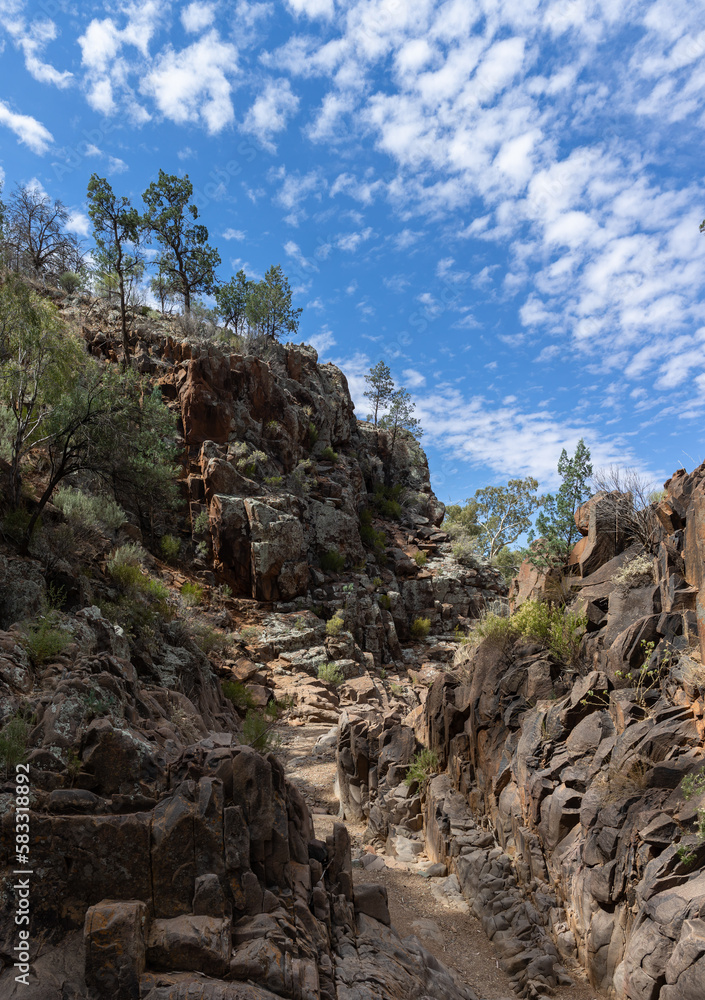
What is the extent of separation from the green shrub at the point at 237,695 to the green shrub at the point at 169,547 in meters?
10.3

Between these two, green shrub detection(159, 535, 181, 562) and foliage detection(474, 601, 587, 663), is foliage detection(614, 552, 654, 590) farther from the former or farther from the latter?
green shrub detection(159, 535, 181, 562)

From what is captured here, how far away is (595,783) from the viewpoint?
8.12 m

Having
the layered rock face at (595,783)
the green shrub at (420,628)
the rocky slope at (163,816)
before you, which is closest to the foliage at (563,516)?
the layered rock face at (595,783)

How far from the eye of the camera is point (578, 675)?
10.4 m

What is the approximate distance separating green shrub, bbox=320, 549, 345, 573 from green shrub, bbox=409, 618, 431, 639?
6.32 metres

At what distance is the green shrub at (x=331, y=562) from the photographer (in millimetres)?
31594

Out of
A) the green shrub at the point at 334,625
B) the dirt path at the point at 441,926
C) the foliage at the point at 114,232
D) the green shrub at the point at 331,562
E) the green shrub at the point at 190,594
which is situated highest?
the foliage at the point at 114,232

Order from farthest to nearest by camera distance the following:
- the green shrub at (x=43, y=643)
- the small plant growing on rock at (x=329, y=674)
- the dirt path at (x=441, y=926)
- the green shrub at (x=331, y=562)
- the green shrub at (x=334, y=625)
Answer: the green shrub at (x=331, y=562) → the green shrub at (x=334, y=625) → the small plant growing on rock at (x=329, y=674) → the dirt path at (x=441, y=926) → the green shrub at (x=43, y=643)

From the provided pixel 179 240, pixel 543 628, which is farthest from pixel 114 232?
pixel 543 628

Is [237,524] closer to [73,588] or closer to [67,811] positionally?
[73,588]

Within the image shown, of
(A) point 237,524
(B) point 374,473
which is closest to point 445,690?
(A) point 237,524

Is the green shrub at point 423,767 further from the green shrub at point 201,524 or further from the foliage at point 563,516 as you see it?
the green shrub at point 201,524

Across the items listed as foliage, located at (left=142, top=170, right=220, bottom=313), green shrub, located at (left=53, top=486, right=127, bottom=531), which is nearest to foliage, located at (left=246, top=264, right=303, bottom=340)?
foliage, located at (left=142, top=170, right=220, bottom=313)

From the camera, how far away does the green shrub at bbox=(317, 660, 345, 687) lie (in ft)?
78.2
